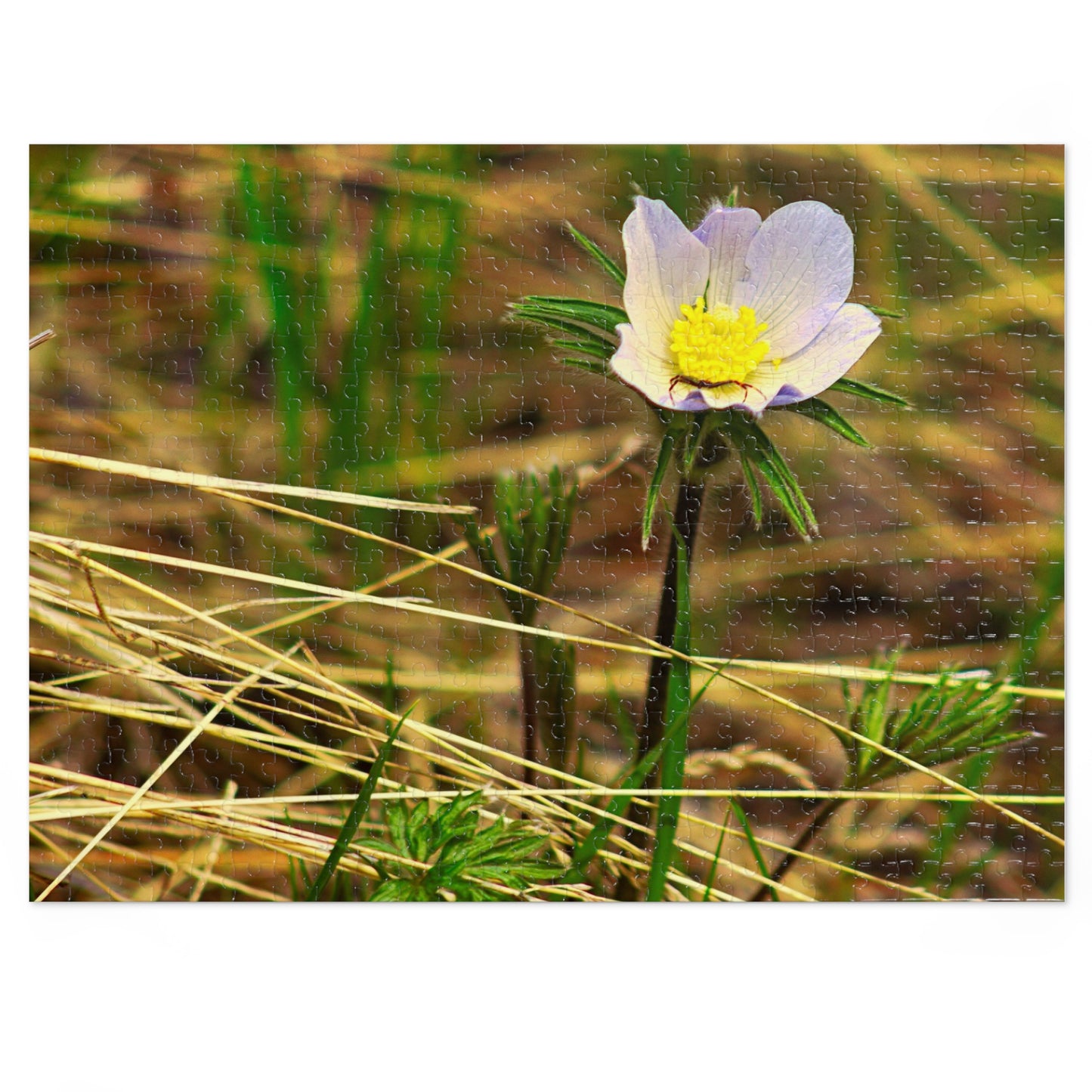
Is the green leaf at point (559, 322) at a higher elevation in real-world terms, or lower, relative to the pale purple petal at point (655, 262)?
lower

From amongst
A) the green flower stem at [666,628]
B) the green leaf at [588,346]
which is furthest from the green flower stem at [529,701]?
the green leaf at [588,346]

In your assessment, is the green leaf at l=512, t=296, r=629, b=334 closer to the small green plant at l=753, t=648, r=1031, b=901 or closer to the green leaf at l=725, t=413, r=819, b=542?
the green leaf at l=725, t=413, r=819, b=542

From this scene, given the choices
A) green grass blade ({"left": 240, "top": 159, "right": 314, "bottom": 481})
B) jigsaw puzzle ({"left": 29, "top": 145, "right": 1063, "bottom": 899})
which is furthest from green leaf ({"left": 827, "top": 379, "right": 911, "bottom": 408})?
green grass blade ({"left": 240, "top": 159, "right": 314, "bottom": 481})

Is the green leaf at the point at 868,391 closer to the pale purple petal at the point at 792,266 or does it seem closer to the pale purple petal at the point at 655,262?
the pale purple petal at the point at 792,266

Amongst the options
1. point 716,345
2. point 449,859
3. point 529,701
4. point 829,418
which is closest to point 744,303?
point 716,345
